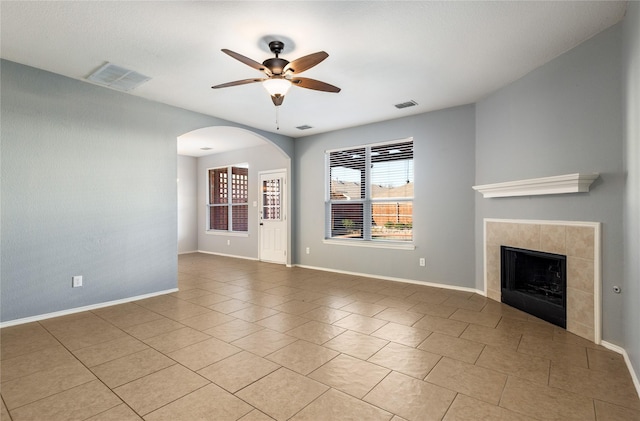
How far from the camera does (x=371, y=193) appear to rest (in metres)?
5.68

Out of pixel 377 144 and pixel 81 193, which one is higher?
pixel 377 144

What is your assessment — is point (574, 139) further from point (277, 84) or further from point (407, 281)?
point (407, 281)

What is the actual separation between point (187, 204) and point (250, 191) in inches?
92.7

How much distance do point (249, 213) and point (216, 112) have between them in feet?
10.8

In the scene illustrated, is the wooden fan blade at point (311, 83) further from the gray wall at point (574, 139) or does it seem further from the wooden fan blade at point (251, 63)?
the gray wall at point (574, 139)

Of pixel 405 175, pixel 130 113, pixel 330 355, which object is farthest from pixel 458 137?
pixel 130 113

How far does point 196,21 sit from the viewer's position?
2.53 meters

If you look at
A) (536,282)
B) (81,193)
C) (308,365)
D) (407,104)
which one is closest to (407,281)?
(536,282)

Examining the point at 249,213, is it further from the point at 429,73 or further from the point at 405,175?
the point at 429,73

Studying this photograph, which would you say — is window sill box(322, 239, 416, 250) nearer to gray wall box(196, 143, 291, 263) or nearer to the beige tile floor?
gray wall box(196, 143, 291, 263)

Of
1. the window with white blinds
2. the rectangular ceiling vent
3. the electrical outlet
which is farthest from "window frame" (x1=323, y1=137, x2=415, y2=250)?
the electrical outlet

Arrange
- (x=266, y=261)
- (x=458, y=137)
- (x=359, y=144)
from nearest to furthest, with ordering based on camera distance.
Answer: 1. (x=458, y=137)
2. (x=359, y=144)
3. (x=266, y=261)

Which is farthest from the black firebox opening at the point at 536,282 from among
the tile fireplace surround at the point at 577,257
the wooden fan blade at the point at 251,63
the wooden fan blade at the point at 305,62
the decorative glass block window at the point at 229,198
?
the decorative glass block window at the point at 229,198

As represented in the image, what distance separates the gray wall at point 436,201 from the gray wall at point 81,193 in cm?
322
